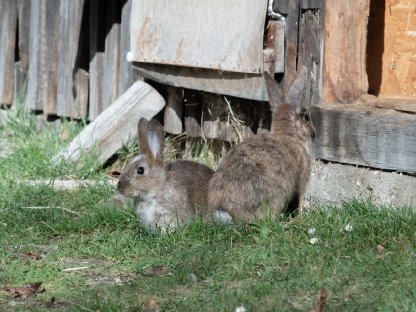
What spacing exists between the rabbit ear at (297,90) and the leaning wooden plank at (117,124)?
195 cm

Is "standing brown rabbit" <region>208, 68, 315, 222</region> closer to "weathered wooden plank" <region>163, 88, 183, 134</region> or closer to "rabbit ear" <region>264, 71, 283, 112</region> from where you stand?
"rabbit ear" <region>264, 71, 283, 112</region>

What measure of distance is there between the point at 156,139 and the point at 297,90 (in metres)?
1.09

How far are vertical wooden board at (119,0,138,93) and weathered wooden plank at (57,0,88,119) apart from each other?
0.75 meters

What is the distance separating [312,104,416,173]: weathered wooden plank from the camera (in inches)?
245

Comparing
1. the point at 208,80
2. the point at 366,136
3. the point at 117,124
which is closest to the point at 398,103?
the point at 366,136

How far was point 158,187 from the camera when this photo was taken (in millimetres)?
6441

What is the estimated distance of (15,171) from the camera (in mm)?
8062

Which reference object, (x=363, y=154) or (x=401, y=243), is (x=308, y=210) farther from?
(x=401, y=243)

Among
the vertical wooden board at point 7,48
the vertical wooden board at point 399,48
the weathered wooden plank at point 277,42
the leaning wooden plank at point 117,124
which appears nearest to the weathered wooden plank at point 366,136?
the weathered wooden plank at point 277,42

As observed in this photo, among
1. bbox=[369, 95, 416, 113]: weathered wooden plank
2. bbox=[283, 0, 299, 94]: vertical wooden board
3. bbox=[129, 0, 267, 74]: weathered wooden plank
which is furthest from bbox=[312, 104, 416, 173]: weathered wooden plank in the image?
bbox=[129, 0, 267, 74]: weathered wooden plank

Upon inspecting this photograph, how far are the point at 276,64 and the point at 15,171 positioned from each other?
2.58m

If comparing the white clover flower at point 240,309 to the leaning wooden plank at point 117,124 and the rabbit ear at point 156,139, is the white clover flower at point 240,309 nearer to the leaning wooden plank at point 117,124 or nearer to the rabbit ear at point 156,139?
the rabbit ear at point 156,139

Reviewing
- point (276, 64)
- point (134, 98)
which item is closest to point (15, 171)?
point (134, 98)

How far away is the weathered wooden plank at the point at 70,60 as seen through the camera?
9.43 metres
